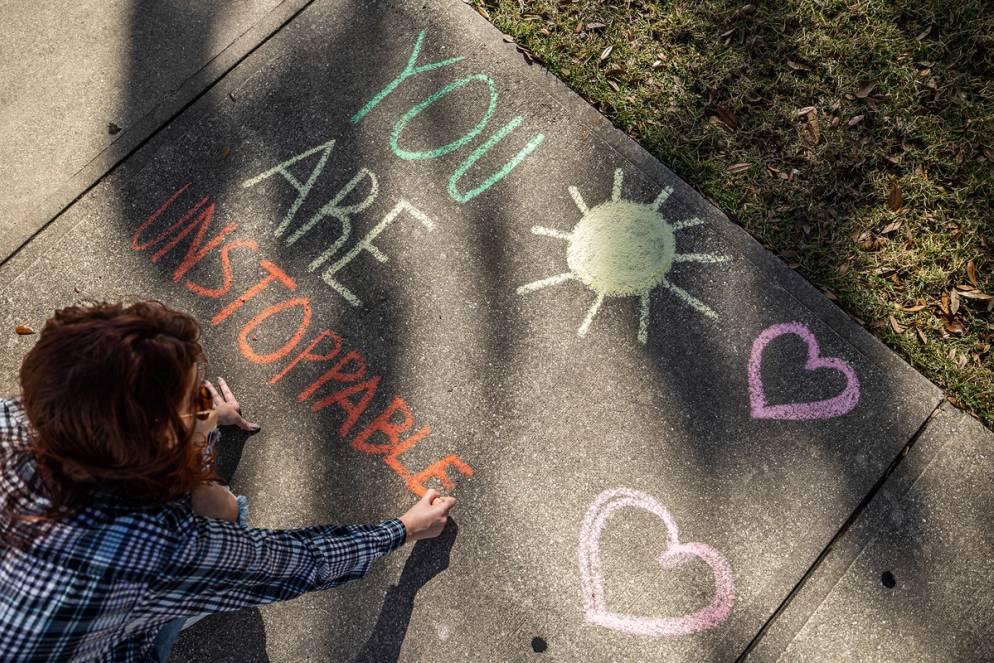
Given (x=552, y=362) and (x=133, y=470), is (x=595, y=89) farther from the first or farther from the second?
(x=133, y=470)

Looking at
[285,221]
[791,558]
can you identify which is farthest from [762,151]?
[285,221]

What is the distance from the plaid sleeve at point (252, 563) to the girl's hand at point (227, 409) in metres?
0.65

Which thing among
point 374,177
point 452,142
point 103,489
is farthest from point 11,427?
point 452,142

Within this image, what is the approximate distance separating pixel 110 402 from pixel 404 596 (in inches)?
52.4

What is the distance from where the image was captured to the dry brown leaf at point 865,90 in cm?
292

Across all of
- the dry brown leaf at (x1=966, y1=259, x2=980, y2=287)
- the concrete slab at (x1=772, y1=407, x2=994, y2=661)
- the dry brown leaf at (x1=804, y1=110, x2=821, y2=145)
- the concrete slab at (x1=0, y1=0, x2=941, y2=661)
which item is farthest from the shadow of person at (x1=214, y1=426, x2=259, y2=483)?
the dry brown leaf at (x1=966, y1=259, x2=980, y2=287)

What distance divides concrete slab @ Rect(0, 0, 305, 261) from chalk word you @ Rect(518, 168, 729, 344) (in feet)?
5.61

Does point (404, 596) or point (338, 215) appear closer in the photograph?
point (404, 596)

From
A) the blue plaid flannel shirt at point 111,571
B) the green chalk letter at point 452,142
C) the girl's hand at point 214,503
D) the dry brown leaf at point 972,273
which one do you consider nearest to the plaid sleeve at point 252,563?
the blue plaid flannel shirt at point 111,571

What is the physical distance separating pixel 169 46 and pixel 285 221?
1.10 meters

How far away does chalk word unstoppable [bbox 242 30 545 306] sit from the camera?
114 inches

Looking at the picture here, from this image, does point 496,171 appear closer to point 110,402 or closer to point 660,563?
point 660,563

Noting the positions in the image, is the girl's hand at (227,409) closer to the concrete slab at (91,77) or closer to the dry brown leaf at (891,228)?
the concrete slab at (91,77)

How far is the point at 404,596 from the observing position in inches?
99.7
